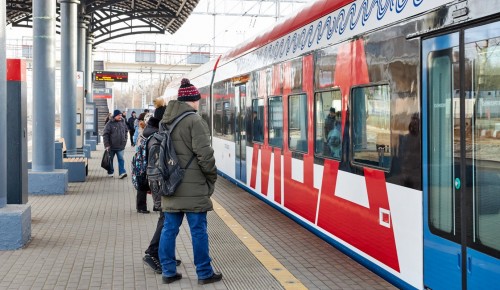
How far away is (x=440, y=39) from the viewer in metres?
4.70

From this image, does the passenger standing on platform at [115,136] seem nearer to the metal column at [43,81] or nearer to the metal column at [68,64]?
the metal column at [68,64]

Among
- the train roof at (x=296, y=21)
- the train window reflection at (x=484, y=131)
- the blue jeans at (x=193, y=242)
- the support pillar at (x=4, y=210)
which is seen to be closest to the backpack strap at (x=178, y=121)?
the blue jeans at (x=193, y=242)

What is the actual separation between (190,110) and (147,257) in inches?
62.0

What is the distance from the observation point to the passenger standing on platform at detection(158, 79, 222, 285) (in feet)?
18.5

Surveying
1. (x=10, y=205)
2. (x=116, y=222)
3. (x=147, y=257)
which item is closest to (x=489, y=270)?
(x=147, y=257)

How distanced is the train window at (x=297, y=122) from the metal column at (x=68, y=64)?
7.83 metres

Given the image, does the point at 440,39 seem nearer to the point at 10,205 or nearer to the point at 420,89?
the point at 420,89

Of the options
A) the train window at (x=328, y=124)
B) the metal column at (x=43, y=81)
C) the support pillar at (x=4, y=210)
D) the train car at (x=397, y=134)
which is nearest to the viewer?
the train car at (x=397, y=134)

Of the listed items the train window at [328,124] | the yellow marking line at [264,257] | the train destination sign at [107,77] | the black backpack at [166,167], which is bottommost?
the yellow marking line at [264,257]

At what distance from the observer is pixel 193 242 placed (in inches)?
228

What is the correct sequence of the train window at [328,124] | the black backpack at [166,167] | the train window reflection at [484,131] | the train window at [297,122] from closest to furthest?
the train window reflection at [484,131], the black backpack at [166,167], the train window at [328,124], the train window at [297,122]

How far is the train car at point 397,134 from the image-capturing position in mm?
4234

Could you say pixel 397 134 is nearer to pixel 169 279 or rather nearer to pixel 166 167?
pixel 166 167

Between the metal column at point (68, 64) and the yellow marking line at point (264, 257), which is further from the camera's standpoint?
the metal column at point (68, 64)
